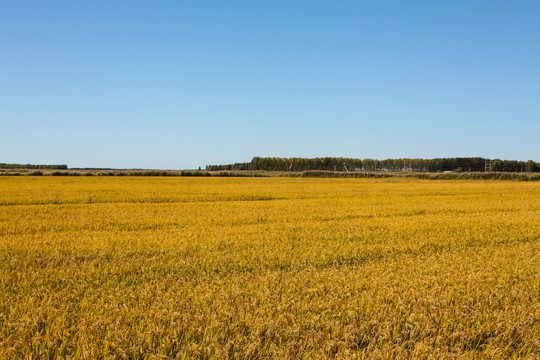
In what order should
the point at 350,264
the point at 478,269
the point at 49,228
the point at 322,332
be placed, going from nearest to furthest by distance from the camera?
the point at 322,332 → the point at 478,269 → the point at 350,264 → the point at 49,228

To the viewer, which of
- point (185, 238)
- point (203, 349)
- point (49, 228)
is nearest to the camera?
point (203, 349)

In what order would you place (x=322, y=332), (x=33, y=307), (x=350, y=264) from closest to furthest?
(x=322, y=332), (x=33, y=307), (x=350, y=264)

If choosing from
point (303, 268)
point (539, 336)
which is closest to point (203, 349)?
point (303, 268)

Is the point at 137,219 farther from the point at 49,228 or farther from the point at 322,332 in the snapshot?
the point at 322,332

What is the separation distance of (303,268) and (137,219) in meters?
7.72

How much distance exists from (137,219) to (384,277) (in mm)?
9032

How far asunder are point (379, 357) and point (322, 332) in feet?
1.99

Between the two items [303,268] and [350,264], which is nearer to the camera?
[303,268]

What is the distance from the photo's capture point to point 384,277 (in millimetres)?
5137

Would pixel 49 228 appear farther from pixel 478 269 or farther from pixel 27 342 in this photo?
pixel 478 269

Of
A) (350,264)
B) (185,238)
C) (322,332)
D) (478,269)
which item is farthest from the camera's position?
(185,238)

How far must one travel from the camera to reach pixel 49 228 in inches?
379

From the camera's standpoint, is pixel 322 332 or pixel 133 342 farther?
pixel 322 332

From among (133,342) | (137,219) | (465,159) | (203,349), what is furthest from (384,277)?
(465,159)
